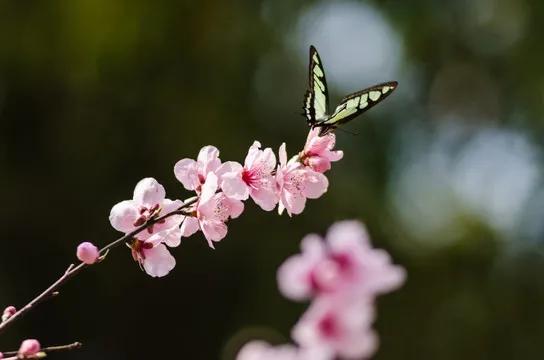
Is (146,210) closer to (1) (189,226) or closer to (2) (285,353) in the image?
(1) (189,226)

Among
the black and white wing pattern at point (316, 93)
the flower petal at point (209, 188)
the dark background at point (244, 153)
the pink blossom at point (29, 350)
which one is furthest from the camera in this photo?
the dark background at point (244, 153)

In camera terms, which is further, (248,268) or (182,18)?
(182,18)

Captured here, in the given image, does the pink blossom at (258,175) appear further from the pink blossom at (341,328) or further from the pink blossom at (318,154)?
the pink blossom at (341,328)

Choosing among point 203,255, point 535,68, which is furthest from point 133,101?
point 535,68

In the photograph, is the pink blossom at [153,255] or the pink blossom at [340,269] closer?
the pink blossom at [340,269]

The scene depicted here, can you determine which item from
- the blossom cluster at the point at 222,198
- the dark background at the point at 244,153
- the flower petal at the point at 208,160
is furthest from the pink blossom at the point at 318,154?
the dark background at the point at 244,153

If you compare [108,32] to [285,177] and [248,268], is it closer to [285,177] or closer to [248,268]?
[248,268]

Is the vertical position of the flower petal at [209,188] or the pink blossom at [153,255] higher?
the flower petal at [209,188]
